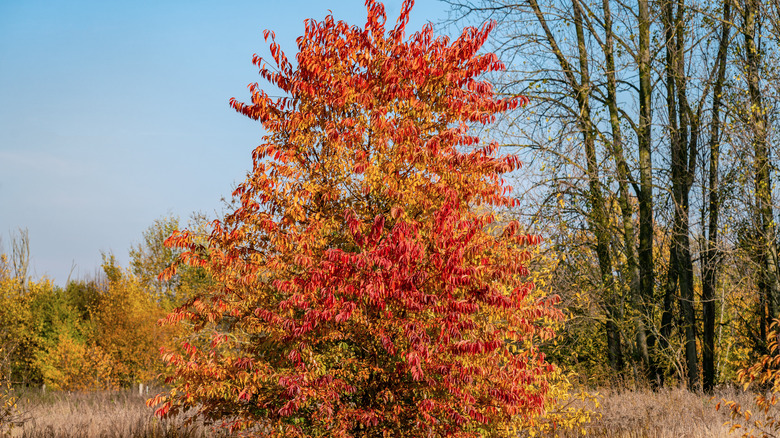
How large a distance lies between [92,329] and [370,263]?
31438mm

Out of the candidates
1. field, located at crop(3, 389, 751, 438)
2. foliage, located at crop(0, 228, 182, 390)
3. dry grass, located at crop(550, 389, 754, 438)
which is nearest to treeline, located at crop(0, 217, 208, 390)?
foliage, located at crop(0, 228, 182, 390)

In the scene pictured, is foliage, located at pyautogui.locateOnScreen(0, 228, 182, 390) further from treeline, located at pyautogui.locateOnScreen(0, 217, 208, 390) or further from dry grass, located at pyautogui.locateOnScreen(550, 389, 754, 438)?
dry grass, located at pyautogui.locateOnScreen(550, 389, 754, 438)

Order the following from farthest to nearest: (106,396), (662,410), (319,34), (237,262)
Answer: (106,396) → (662,410) → (319,34) → (237,262)

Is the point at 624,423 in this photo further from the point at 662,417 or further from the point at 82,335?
the point at 82,335

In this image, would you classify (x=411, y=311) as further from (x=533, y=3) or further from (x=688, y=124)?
(x=533, y=3)

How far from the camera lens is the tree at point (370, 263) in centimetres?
743

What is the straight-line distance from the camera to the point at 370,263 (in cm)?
721

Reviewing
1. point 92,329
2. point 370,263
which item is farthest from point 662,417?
point 92,329

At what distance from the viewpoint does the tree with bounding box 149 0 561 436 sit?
24.4 ft

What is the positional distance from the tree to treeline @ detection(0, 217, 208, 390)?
16938 millimetres

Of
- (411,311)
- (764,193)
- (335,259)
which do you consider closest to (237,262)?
(335,259)

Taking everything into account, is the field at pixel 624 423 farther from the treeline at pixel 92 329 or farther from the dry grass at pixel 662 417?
the treeline at pixel 92 329

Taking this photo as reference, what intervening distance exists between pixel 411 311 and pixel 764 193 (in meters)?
9.88

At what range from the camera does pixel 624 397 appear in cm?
1331
